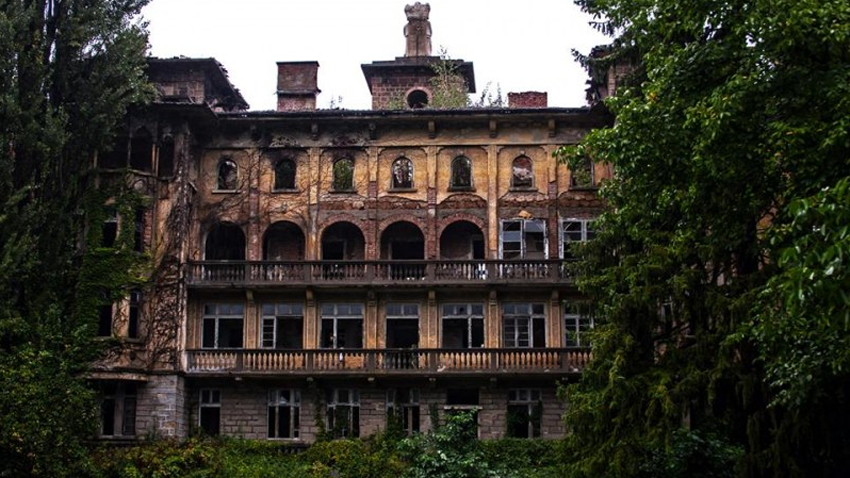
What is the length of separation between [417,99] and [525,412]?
16.5 meters

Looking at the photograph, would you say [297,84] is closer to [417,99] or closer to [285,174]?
[285,174]

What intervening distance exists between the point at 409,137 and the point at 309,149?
3.85 meters

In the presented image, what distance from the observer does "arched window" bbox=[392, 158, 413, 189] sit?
4103 cm

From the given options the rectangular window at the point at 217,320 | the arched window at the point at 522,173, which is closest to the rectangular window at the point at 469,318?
the arched window at the point at 522,173

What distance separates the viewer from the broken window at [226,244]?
41312mm

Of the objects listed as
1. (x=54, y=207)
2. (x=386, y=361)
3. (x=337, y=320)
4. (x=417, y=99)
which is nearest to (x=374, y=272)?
(x=337, y=320)

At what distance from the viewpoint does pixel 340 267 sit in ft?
129

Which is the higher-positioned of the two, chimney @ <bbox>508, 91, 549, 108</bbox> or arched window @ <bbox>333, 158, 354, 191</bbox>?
chimney @ <bbox>508, 91, 549, 108</bbox>

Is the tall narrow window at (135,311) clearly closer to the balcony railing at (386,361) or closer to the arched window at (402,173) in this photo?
the balcony railing at (386,361)

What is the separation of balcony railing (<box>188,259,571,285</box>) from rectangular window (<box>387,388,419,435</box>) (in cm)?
398

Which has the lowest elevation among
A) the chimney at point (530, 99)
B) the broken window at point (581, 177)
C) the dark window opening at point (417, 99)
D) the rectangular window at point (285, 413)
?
the rectangular window at point (285, 413)

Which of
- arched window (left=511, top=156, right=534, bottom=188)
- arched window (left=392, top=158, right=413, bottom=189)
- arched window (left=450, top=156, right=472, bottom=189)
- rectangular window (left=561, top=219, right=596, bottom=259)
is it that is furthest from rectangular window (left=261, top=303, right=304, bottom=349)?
rectangular window (left=561, top=219, right=596, bottom=259)

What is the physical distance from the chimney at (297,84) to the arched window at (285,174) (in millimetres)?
3335

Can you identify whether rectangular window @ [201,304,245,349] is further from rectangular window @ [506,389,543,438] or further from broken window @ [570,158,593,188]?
broken window @ [570,158,593,188]
